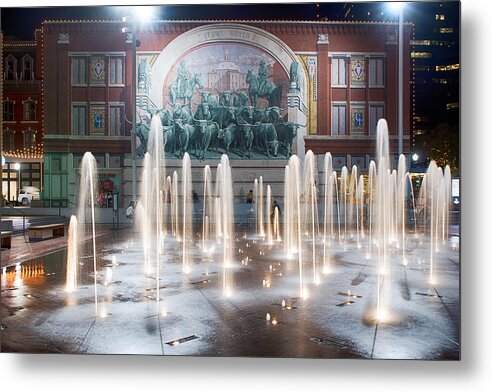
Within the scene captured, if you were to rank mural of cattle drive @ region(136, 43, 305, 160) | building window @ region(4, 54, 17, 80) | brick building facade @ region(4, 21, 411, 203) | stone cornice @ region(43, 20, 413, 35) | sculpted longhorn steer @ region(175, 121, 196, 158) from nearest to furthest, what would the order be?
building window @ region(4, 54, 17, 80), stone cornice @ region(43, 20, 413, 35), brick building facade @ region(4, 21, 411, 203), mural of cattle drive @ region(136, 43, 305, 160), sculpted longhorn steer @ region(175, 121, 196, 158)

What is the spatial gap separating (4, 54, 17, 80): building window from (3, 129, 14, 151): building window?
54 cm

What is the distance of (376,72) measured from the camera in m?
6.09

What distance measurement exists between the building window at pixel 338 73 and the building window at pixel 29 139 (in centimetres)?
335

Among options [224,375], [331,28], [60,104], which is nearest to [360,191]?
[331,28]

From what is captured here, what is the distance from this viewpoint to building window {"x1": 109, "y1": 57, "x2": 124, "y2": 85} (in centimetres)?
619

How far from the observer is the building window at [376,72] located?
6.05 meters

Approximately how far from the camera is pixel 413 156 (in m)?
6.19

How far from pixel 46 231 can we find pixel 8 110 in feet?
4.84

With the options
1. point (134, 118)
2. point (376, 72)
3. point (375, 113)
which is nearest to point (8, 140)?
point (134, 118)

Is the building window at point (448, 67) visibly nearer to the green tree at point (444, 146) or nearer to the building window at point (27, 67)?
the green tree at point (444, 146)

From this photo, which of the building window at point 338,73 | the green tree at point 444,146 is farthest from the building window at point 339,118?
the green tree at point 444,146

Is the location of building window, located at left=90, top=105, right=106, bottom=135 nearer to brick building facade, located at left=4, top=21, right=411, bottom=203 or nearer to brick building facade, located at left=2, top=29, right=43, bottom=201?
brick building facade, located at left=4, top=21, right=411, bottom=203

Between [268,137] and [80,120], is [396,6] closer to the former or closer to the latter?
[268,137]

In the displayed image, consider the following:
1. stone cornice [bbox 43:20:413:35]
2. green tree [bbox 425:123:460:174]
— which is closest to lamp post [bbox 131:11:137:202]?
stone cornice [bbox 43:20:413:35]
